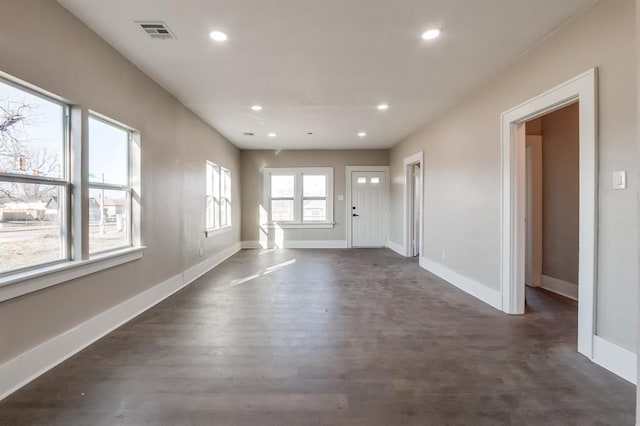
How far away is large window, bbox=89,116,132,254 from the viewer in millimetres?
2736

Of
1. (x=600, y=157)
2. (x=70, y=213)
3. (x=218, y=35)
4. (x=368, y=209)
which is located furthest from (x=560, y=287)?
(x=70, y=213)

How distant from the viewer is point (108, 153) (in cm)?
296

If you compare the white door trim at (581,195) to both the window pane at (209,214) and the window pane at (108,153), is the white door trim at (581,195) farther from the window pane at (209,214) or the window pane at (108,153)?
the window pane at (209,214)

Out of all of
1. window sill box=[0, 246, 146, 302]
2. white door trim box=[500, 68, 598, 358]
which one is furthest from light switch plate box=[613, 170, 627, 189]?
window sill box=[0, 246, 146, 302]

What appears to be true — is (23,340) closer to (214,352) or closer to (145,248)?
(214,352)

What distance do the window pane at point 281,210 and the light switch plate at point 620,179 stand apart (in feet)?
21.9

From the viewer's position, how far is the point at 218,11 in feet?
7.60

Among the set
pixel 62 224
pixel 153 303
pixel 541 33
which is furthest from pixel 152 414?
pixel 541 33

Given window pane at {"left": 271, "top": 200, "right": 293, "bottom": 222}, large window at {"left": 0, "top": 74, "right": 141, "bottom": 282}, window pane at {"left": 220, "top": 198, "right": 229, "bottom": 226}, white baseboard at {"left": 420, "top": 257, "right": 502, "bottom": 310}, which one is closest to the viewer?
large window at {"left": 0, "top": 74, "right": 141, "bottom": 282}

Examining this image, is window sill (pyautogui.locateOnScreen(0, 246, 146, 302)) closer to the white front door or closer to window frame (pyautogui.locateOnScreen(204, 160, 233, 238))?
window frame (pyautogui.locateOnScreen(204, 160, 233, 238))

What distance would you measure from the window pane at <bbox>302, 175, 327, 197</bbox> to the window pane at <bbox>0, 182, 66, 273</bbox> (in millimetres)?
6002

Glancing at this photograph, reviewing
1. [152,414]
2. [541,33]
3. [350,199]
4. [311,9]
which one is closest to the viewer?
[152,414]

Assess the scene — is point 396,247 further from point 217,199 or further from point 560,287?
point 217,199

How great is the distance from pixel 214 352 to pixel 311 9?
2.72 meters
